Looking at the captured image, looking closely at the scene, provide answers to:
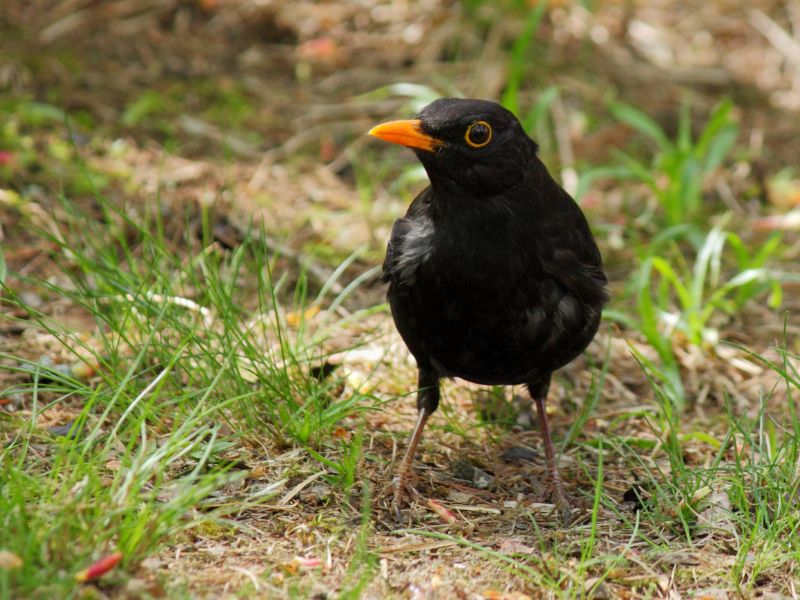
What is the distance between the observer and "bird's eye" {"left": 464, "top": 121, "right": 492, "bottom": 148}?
3916mm

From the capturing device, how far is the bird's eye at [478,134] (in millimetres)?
3916

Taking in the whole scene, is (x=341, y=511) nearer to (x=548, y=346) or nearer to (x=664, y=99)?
(x=548, y=346)

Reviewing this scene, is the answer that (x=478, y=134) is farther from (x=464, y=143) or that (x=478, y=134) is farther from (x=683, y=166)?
(x=683, y=166)

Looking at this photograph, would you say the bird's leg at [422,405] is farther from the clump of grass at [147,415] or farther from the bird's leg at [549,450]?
the bird's leg at [549,450]

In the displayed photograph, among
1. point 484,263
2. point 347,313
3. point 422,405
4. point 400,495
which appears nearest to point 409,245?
point 484,263

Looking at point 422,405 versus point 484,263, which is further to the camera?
point 422,405

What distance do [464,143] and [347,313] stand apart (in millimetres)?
1670

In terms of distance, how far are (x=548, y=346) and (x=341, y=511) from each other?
3.34ft

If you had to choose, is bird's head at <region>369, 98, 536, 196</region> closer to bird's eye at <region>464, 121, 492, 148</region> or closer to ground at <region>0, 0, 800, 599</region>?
bird's eye at <region>464, 121, 492, 148</region>

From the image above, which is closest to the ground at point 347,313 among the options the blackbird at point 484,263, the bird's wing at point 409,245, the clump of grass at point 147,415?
the clump of grass at point 147,415

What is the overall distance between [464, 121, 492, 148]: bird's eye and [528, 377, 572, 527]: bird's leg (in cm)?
106

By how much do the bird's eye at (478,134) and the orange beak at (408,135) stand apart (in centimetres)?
11

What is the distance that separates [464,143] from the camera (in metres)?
3.92

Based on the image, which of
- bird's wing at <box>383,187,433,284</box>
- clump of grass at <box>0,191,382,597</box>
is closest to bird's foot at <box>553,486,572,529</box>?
clump of grass at <box>0,191,382,597</box>
